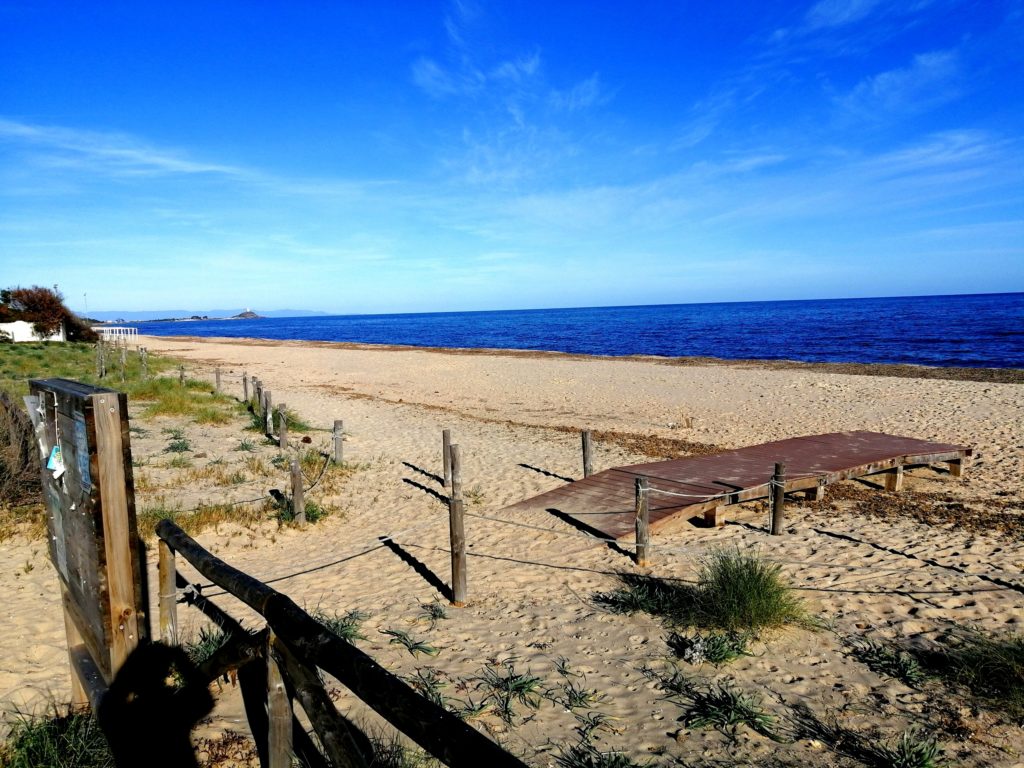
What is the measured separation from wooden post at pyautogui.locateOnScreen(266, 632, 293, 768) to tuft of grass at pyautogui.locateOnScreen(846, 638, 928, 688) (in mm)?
4285

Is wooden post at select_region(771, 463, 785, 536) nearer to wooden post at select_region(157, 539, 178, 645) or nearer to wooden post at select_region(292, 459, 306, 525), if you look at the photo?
wooden post at select_region(292, 459, 306, 525)

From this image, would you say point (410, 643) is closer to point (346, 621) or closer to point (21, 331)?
point (346, 621)

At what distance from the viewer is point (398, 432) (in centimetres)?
1594

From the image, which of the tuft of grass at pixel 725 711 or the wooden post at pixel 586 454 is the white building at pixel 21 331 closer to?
the wooden post at pixel 586 454

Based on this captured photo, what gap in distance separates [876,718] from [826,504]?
5968 millimetres

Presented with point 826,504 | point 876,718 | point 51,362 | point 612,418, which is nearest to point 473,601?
point 876,718

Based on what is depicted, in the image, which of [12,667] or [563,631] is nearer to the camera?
[12,667]

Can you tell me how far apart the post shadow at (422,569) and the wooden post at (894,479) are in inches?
312

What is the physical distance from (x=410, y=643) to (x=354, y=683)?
11.4 ft

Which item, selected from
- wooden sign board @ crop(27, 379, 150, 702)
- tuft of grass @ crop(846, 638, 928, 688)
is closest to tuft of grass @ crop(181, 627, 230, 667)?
wooden sign board @ crop(27, 379, 150, 702)

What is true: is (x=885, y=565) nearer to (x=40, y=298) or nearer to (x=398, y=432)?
(x=398, y=432)

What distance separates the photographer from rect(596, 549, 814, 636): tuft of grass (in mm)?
5434

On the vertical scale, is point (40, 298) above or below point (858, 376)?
above

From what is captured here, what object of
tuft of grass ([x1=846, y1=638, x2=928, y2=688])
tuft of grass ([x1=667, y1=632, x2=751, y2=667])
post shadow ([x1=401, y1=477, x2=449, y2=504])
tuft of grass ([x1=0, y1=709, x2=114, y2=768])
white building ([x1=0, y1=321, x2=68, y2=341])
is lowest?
post shadow ([x1=401, y1=477, x2=449, y2=504])
